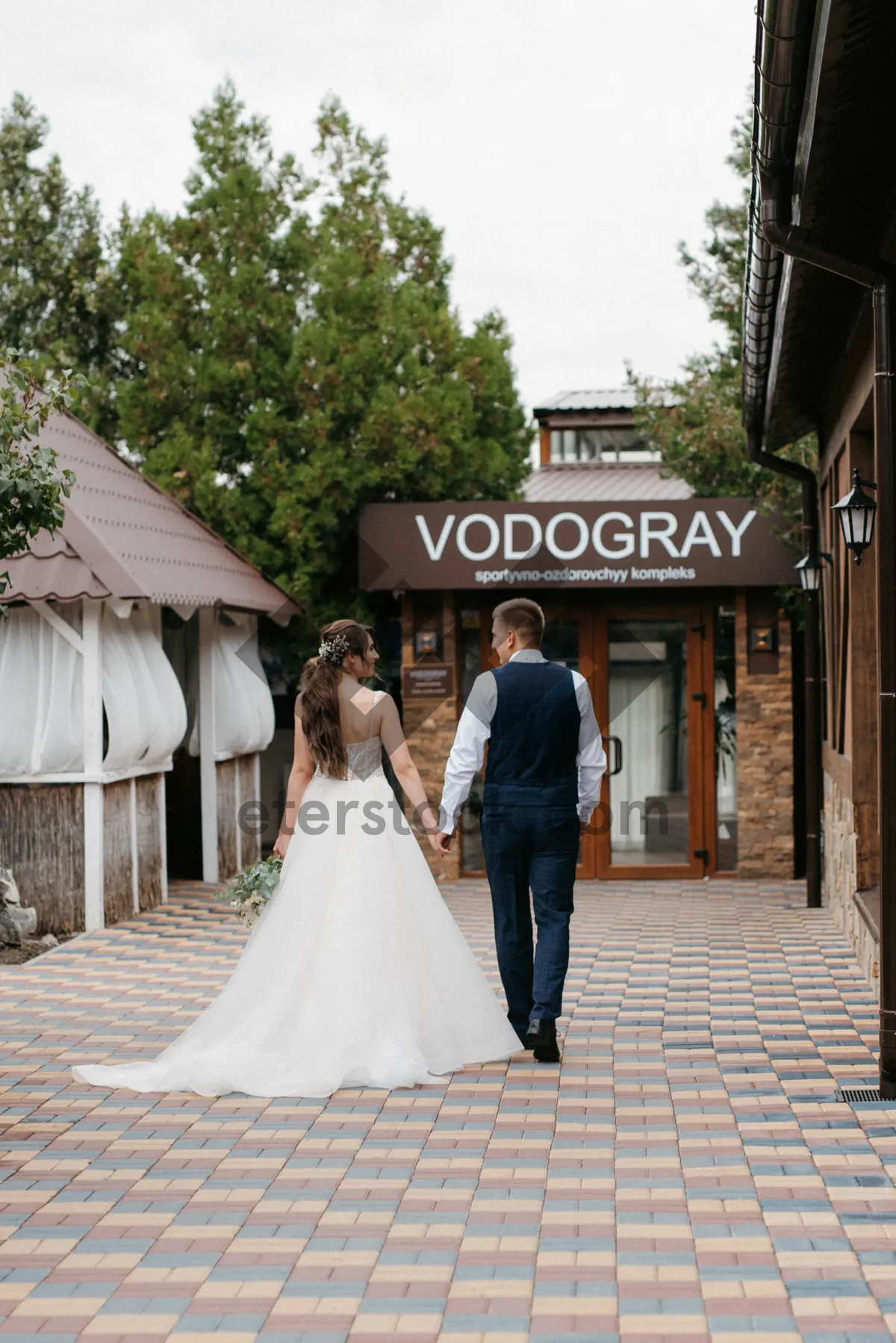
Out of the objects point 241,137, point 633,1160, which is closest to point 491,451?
point 241,137

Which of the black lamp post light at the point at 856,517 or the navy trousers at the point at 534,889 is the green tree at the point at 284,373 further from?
the navy trousers at the point at 534,889

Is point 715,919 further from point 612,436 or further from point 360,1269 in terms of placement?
point 612,436

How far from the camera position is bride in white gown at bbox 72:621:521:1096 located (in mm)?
6449

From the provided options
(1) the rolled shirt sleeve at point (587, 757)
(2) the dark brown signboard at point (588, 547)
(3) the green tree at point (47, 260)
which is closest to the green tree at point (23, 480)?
(1) the rolled shirt sleeve at point (587, 757)

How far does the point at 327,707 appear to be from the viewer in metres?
6.86

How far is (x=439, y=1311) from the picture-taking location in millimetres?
3922

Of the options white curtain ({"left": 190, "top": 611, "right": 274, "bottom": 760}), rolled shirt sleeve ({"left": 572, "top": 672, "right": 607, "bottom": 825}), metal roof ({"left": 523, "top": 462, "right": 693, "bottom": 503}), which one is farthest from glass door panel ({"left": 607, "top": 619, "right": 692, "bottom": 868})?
rolled shirt sleeve ({"left": 572, "top": 672, "right": 607, "bottom": 825})

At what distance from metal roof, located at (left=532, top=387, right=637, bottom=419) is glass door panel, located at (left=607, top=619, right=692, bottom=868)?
9.14 metres

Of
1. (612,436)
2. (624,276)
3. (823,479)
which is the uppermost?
(624,276)

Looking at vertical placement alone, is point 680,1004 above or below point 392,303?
below

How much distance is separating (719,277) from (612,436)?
7342 millimetres

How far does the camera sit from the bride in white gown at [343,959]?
6449 millimetres

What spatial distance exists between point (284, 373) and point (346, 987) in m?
9.75

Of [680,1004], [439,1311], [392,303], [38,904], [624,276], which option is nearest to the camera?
[439,1311]
